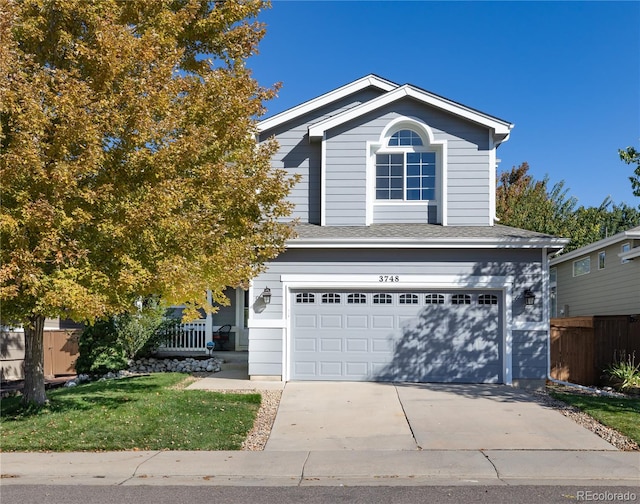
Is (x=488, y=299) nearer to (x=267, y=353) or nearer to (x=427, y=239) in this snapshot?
(x=427, y=239)

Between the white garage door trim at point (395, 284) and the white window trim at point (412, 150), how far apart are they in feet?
6.00

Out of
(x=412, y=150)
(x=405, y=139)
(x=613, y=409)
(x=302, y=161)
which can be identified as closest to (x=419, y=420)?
(x=613, y=409)

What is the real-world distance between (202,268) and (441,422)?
4.83m

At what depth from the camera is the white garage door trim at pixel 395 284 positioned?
44.1 ft

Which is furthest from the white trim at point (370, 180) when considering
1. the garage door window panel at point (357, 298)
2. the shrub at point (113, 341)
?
the shrub at point (113, 341)

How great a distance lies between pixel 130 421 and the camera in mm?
9461

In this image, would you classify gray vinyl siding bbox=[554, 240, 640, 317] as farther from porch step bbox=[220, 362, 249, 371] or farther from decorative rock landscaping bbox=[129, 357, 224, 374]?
decorative rock landscaping bbox=[129, 357, 224, 374]

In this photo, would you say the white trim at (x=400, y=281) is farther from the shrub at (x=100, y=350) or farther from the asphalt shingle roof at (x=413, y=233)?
the shrub at (x=100, y=350)

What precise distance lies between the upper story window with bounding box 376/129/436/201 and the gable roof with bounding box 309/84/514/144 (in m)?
0.91

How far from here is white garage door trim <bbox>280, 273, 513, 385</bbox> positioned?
529 inches

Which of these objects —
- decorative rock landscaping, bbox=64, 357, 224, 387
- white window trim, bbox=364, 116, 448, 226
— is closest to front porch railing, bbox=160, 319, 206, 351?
decorative rock landscaping, bbox=64, 357, 224, 387

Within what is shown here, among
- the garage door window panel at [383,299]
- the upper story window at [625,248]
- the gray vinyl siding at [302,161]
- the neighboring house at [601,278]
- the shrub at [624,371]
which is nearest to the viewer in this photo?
the shrub at [624,371]

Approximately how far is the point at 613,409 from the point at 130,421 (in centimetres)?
851

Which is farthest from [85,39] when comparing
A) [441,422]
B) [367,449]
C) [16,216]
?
[441,422]
